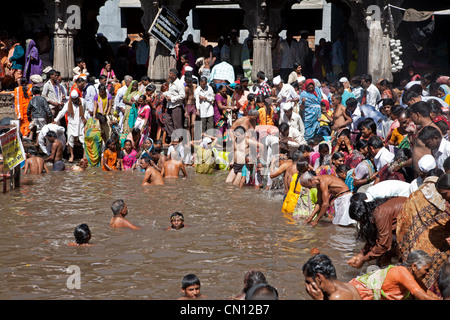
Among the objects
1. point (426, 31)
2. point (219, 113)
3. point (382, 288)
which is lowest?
point (382, 288)

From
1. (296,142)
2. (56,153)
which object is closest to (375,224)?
(296,142)

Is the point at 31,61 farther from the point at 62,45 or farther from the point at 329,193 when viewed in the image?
the point at 329,193

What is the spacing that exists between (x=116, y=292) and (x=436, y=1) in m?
12.6

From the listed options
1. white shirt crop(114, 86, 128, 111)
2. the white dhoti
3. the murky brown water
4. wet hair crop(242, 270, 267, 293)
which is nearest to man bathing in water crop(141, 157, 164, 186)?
the murky brown water

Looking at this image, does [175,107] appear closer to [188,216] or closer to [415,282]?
[188,216]

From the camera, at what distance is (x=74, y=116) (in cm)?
1473

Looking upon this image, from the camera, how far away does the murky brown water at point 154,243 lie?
24.1 ft

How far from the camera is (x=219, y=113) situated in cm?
1448

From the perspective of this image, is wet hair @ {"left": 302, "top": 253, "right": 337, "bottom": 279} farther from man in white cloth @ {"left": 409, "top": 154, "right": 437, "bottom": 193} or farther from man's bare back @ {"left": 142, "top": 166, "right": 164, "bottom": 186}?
man's bare back @ {"left": 142, "top": 166, "right": 164, "bottom": 186}

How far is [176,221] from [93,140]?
5.72m

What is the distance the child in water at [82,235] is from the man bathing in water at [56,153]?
5.84 meters

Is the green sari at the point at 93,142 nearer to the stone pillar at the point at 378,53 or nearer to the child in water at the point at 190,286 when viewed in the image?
the stone pillar at the point at 378,53

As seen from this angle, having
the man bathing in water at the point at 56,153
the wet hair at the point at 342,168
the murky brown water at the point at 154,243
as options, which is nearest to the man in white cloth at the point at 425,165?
the murky brown water at the point at 154,243

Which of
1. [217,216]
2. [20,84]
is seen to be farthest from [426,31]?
[20,84]
